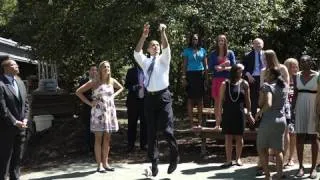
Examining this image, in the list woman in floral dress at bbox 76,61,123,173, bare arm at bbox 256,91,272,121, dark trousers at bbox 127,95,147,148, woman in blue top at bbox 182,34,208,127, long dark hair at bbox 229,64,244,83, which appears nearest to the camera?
bare arm at bbox 256,91,272,121

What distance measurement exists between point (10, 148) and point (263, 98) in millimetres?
3771

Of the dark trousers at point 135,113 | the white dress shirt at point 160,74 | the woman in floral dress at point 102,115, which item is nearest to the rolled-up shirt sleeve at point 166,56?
the white dress shirt at point 160,74

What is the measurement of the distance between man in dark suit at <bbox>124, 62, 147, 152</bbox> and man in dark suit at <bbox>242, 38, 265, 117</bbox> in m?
2.10

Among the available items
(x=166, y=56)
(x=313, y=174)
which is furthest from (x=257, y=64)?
(x=166, y=56)

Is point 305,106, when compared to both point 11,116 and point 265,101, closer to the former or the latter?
point 265,101

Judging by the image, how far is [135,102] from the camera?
37.1 feet

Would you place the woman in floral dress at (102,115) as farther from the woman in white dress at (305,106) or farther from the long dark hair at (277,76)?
the woman in white dress at (305,106)

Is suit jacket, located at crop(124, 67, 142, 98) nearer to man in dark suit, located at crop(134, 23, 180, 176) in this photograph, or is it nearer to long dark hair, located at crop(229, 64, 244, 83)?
long dark hair, located at crop(229, 64, 244, 83)

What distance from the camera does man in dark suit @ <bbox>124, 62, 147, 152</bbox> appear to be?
11.1 metres

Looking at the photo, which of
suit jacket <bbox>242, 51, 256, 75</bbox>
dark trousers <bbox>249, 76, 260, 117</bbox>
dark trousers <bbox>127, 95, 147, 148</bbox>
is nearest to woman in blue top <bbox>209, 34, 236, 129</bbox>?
suit jacket <bbox>242, 51, 256, 75</bbox>

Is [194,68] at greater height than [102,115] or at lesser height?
greater

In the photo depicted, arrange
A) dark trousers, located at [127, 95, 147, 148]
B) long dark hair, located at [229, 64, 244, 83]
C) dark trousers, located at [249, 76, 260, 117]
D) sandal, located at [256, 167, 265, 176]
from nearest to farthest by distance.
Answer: sandal, located at [256, 167, 265, 176], long dark hair, located at [229, 64, 244, 83], dark trousers, located at [249, 76, 260, 117], dark trousers, located at [127, 95, 147, 148]

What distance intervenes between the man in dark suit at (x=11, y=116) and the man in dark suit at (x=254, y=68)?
4.05 m

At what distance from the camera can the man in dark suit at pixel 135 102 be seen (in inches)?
436
